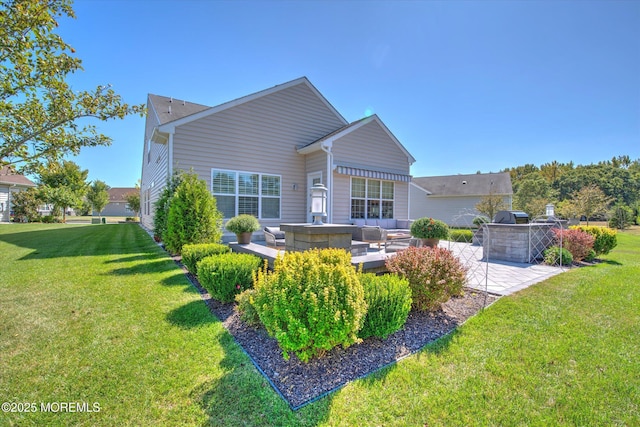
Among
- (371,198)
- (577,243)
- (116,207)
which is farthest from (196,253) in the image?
(116,207)

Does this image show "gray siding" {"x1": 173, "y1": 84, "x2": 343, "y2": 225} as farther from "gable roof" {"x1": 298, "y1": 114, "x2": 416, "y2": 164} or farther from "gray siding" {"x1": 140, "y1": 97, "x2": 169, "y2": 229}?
"gray siding" {"x1": 140, "y1": 97, "x2": 169, "y2": 229}

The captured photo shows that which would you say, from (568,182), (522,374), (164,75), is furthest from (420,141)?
(568,182)

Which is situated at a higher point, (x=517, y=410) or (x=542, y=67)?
(x=542, y=67)

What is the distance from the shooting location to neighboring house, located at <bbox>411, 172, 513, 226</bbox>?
25.3 metres

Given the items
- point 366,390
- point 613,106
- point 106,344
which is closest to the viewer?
point 366,390

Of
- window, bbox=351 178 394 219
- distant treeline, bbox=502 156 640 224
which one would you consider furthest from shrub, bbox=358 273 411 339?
distant treeline, bbox=502 156 640 224

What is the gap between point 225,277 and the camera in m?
4.44

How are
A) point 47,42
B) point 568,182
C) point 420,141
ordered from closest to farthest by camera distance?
point 47,42 → point 420,141 → point 568,182

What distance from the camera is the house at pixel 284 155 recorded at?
9.91m

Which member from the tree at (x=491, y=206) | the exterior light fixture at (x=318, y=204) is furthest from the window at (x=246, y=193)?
the tree at (x=491, y=206)

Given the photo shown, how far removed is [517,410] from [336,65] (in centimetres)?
1260

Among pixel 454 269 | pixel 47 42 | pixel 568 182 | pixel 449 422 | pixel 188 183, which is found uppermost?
pixel 568 182

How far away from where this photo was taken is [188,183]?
7449 mm

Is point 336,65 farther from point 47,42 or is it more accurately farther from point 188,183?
point 47,42
